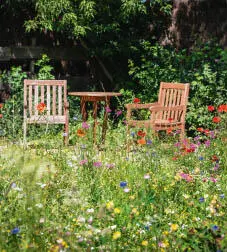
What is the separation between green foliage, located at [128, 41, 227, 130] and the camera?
6.39 metres

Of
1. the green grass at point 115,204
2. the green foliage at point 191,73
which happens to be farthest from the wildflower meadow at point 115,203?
the green foliage at point 191,73

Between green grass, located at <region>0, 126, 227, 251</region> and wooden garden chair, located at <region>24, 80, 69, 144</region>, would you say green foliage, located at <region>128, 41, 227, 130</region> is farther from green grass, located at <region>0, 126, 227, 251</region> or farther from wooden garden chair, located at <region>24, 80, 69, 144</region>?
green grass, located at <region>0, 126, 227, 251</region>

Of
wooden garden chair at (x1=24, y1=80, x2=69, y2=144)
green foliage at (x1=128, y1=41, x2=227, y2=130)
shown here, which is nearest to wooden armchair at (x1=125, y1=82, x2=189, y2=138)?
green foliage at (x1=128, y1=41, x2=227, y2=130)

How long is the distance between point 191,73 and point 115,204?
444 cm

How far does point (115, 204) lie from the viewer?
100 inches

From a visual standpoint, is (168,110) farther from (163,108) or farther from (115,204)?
(115,204)

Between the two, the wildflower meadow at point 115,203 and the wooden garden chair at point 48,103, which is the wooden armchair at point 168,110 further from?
the wildflower meadow at point 115,203

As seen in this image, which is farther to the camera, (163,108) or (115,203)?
(163,108)

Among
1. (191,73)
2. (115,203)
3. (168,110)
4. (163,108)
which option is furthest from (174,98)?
(115,203)

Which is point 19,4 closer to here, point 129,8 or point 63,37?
point 63,37

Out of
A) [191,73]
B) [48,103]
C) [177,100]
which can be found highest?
[191,73]

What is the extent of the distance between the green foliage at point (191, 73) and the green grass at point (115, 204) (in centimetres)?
253

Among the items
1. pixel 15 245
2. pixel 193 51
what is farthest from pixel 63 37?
pixel 15 245

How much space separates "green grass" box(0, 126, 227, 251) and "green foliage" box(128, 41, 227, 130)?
99.5 inches
